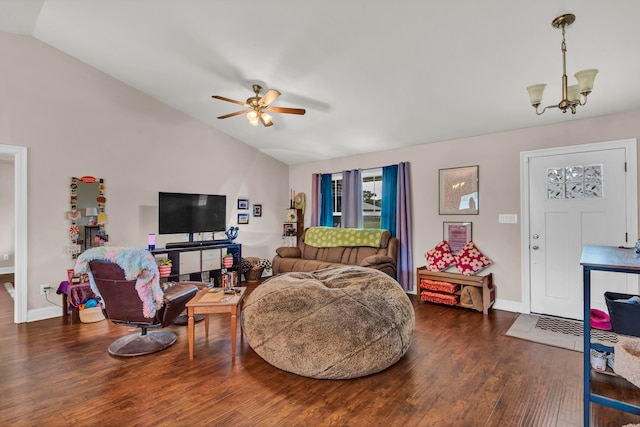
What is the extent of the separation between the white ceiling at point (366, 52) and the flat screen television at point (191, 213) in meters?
1.44

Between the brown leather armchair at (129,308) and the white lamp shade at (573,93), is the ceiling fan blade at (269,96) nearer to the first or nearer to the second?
the brown leather armchair at (129,308)

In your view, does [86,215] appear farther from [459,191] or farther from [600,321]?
[600,321]

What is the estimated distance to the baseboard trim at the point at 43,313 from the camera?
365cm

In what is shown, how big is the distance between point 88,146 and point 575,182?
19.8 feet

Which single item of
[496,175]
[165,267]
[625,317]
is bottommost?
[165,267]

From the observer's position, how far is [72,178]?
3.94 meters

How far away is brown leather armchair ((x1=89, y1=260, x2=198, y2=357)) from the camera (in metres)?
2.66

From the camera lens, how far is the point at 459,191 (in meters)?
4.43

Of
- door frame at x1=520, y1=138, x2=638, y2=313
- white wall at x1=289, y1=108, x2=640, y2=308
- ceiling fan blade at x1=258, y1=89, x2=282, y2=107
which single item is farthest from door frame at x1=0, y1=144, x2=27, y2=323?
door frame at x1=520, y1=138, x2=638, y2=313

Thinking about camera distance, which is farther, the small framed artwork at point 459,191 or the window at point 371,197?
the window at point 371,197

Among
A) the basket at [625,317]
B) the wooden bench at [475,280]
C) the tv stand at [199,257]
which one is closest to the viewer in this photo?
the basket at [625,317]

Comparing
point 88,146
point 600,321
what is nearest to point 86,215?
point 88,146

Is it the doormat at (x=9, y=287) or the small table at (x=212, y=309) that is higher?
the small table at (x=212, y=309)

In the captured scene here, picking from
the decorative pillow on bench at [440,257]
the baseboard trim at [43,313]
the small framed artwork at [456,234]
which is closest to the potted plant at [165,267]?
the baseboard trim at [43,313]
